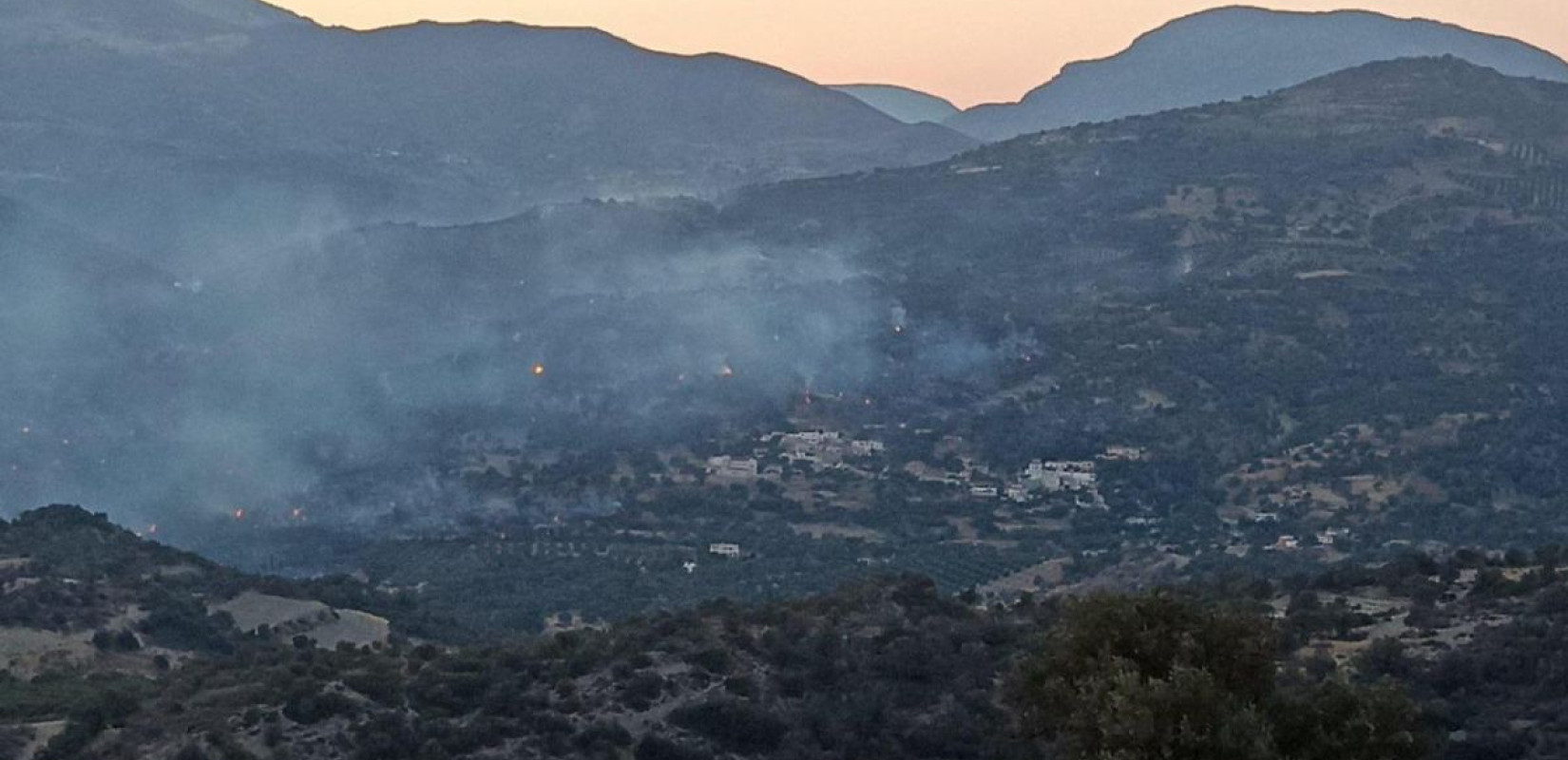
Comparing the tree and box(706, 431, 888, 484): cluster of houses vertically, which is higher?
the tree

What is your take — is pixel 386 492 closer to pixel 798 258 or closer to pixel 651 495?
pixel 651 495

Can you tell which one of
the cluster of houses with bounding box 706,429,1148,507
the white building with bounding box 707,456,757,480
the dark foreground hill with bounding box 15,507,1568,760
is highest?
the dark foreground hill with bounding box 15,507,1568,760

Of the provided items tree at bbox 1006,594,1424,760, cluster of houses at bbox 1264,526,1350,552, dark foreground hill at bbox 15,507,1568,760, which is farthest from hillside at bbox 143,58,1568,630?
tree at bbox 1006,594,1424,760

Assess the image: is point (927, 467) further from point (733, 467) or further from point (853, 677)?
point (853, 677)

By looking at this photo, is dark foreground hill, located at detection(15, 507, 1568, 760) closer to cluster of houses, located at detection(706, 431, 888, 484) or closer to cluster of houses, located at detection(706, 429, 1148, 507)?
cluster of houses, located at detection(706, 429, 1148, 507)

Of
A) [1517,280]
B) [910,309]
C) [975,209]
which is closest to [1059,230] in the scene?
[975,209]

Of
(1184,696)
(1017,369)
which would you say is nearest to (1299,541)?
(1017,369)

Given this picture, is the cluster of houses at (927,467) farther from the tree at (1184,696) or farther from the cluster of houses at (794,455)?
the tree at (1184,696)

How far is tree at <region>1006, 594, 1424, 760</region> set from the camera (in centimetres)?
2639

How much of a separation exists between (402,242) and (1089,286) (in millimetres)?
48046

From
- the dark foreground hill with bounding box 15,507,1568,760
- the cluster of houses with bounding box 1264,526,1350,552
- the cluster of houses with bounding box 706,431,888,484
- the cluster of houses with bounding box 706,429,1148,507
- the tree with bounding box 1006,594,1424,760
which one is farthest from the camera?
the cluster of houses with bounding box 706,431,888,484

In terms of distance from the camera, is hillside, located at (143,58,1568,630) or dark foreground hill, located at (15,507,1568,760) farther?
hillside, located at (143,58,1568,630)

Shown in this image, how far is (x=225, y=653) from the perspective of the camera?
52.9 metres

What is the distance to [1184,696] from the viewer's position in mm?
26547
